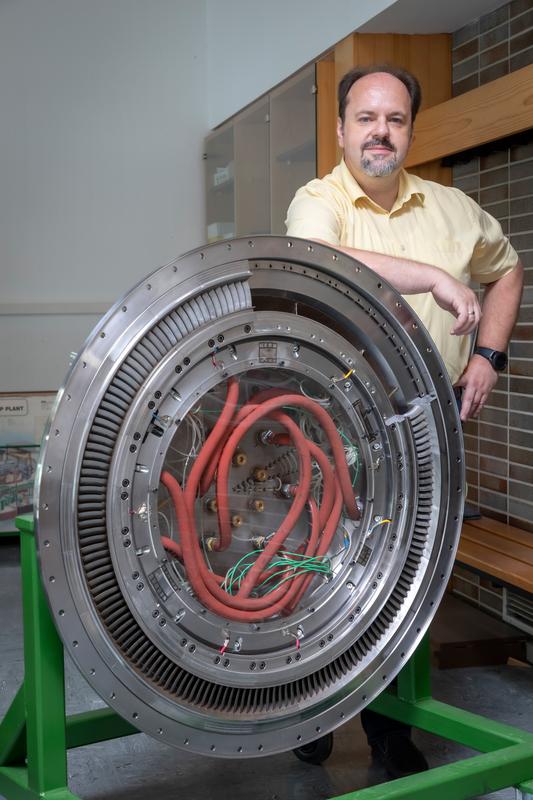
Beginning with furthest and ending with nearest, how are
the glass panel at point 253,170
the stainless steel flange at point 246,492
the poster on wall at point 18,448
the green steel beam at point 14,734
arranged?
the poster on wall at point 18,448
the glass panel at point 253,170
the green steel beam at point 14,734
the stainless steel flange at point 246,492

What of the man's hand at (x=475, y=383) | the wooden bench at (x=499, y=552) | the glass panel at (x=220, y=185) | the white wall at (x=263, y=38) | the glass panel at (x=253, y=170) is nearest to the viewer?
the man's hand at (x=475, y=383)

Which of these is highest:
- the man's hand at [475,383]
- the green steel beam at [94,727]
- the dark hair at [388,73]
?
the dark hair at [388,73]

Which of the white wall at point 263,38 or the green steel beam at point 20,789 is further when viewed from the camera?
the white wall at point 263,38

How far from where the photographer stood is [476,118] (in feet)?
9.34

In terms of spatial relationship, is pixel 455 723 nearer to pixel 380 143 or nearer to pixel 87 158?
pixel 380 143

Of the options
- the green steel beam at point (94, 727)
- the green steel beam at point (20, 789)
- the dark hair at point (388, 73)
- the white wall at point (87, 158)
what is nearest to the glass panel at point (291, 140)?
the white wall at point (87, 158)

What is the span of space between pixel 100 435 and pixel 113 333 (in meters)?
0.16

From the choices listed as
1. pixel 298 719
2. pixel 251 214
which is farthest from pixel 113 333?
pixel 251 214

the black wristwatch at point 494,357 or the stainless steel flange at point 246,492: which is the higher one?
the black wristwatch at point 494,357

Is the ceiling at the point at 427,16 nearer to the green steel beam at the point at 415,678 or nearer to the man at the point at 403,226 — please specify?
the man at the point at 403,226

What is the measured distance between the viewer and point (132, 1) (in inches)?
195

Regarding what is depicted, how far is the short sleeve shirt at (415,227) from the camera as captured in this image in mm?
2018

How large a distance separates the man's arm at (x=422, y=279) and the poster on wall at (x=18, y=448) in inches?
106

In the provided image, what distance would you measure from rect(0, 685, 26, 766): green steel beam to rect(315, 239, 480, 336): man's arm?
108 centimetres
